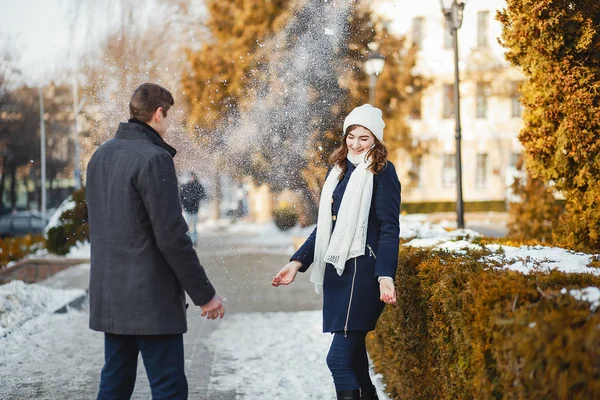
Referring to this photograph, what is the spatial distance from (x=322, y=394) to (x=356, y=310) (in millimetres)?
1993

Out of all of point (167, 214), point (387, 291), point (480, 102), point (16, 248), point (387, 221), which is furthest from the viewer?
point (480, 102)

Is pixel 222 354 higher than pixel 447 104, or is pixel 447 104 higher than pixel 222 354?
pixel 447 104

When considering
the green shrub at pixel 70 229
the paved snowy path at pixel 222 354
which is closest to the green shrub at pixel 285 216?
the green shrub at pixel 70 229

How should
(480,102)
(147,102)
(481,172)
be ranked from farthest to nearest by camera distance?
1. (481,172)
2. (480,102)
3. (147,102)

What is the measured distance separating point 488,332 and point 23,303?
6563 millimetres

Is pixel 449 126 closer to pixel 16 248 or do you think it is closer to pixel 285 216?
pixel 285 216

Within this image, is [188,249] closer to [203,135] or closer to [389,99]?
[203,135]

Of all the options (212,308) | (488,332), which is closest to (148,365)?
(212,308)

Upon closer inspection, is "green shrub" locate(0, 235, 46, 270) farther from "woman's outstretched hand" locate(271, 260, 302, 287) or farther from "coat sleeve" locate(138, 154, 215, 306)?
"coat sleeve" locate(138, 154, 215, 306)

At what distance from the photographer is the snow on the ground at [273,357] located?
5.99 m

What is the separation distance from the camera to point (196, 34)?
12516 millimetres

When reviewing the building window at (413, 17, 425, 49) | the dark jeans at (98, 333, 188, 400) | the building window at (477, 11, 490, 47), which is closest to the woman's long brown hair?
the dark jeans at (98, 333, 188, 400)

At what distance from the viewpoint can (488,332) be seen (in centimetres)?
307

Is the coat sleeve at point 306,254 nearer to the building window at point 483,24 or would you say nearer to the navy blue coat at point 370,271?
the navy blue coat at point 370,271
